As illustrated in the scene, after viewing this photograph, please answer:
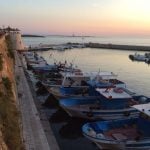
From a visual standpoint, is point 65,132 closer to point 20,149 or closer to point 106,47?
point 20,149

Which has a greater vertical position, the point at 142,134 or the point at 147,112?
the point at 147,112

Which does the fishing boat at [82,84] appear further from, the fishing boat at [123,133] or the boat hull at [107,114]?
the fishing boat at [123,133]

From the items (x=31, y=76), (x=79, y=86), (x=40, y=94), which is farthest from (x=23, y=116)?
(x=31, y=76)

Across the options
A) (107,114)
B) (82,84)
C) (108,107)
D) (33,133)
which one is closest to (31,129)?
(33,133)

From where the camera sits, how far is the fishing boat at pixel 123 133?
61.2 ft

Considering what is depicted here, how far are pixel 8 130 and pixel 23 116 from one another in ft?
24.9

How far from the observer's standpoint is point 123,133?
2034cm

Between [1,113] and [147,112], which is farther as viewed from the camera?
[147,112]

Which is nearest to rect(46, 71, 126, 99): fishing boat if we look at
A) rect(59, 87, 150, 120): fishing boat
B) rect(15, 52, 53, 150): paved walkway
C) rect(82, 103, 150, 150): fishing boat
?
rect(59, 87, 150, 120): fishing boat

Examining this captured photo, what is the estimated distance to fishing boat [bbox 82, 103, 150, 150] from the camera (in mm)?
18641

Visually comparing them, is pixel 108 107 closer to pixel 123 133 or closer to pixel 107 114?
pixel 107 114

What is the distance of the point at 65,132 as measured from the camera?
24062 mm

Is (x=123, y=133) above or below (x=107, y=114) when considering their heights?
above

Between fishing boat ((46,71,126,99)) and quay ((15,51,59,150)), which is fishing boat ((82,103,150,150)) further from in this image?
fishing boat ((46,71,126,99))
